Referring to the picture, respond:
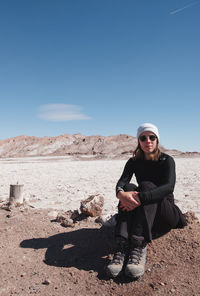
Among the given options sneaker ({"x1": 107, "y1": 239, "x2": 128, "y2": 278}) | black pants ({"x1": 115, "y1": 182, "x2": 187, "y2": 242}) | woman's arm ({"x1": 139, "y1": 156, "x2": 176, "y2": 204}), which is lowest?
sneaker ({"x1": 107, "y1": 239, "x2": 128, "y2": 278})

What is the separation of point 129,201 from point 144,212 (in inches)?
7.7

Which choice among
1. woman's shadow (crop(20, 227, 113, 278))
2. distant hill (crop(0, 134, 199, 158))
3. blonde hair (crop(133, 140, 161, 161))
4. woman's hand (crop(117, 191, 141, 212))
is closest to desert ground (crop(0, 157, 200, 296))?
woman's shadow (crop(20, 227, 113, 278))

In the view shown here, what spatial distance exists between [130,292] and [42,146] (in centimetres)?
8051

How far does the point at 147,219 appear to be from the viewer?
9.25 ft

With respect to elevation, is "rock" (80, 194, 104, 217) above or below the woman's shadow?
above

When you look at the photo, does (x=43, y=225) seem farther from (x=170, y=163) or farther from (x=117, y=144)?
(x=117, y=144)

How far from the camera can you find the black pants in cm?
283

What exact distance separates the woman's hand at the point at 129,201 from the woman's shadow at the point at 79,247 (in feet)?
2.69

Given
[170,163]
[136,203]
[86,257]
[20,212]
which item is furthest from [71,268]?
[20,212]

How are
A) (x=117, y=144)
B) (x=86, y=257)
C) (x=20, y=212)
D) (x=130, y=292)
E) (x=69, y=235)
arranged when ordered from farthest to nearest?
1. (x=117, y=144)
2. (x=20, y=212)
3. (x=69, y=235)
4. (x=86, y=257)
5. (x=130, y=292)

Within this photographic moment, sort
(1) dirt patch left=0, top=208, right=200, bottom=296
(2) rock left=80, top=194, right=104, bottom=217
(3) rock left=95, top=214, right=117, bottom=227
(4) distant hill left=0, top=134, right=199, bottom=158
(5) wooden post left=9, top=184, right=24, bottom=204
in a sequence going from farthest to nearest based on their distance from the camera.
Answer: (4) distant hill left=0, top=134, right=199, bottom=158 → (5) wooden post left=9, top=184, right=24, bottom=204 → (2) rock left=80, top=194, right=104, bottom=217 → (3) rock left=95, top=214, right=117, bottom=227 → (1) dirt patch left=0, top=208, right=200, bottom=296

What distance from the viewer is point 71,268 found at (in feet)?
10.3

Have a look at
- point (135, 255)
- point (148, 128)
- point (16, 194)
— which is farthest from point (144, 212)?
point (16, 194)

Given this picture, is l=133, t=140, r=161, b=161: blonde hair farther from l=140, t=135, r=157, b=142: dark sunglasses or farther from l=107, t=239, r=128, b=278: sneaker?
l=107, t=239, r=128, b=278: sneaker
